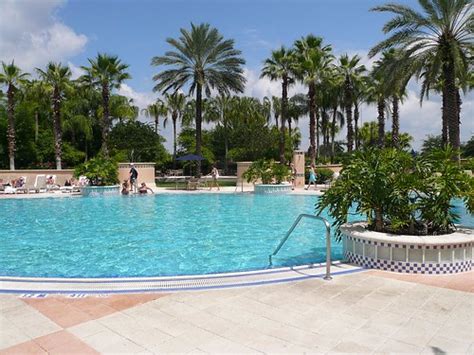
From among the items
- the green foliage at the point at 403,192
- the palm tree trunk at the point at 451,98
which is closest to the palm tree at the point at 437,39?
the palm tree trunk at the point at 451,98

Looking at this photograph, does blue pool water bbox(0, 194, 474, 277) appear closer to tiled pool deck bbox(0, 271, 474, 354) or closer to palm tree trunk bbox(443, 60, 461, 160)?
tiled pool deck bbox(0, 271, 474, 354)

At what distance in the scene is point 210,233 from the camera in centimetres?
1169

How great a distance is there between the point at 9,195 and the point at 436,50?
23210mm

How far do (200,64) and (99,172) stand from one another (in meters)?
11.6

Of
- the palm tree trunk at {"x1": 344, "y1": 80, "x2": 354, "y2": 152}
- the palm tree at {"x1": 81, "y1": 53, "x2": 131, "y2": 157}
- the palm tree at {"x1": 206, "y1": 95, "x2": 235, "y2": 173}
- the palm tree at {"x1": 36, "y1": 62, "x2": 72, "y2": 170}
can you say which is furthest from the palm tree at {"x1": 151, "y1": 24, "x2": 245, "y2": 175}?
the palm tree at {"x1": 206, "y1": 95, "x2": 235, "y2": 173}

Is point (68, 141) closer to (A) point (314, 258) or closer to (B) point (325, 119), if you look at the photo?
(B) point (325, 119)

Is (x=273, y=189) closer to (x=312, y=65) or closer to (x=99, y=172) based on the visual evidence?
(x=99, y=172)

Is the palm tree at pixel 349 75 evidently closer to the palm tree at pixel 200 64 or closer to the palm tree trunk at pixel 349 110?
the palm tree trunk at pixel 349 110

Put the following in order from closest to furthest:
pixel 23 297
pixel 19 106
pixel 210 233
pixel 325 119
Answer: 1. pixel 23 297
2. pixel 210 233
3. pixel 19 106
4. pixel 325 119

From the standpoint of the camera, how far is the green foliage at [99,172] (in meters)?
22.7

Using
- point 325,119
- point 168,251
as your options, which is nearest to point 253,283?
point 168,251

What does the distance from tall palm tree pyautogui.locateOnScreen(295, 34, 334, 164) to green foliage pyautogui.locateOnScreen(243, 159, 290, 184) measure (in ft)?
21.5

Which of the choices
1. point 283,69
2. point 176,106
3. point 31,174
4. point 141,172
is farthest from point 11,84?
point 176,106

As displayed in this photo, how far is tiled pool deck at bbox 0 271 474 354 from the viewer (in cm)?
384
